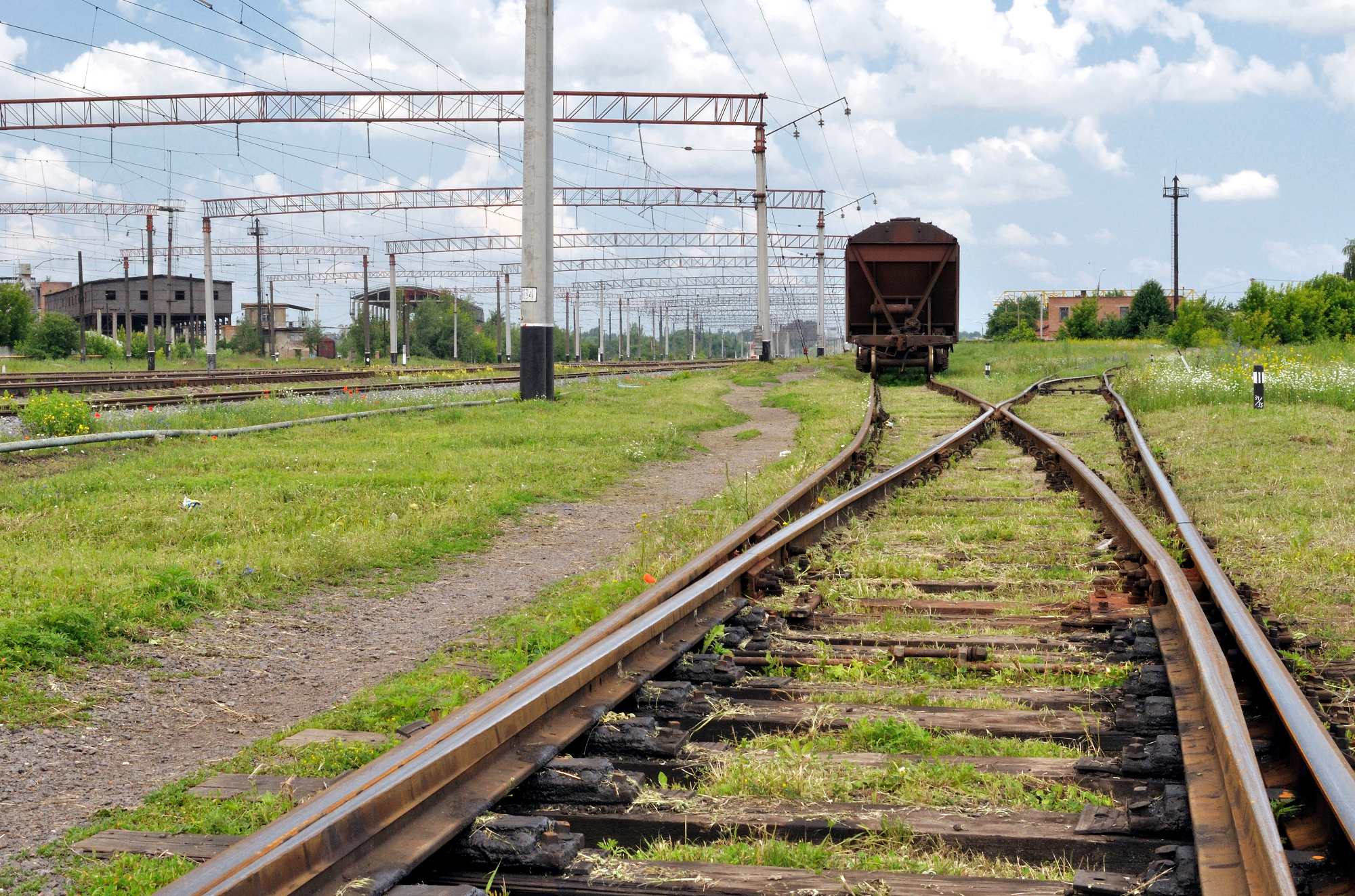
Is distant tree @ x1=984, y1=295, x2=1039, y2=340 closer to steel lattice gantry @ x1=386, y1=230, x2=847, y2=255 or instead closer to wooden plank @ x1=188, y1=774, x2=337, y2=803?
steel lattice gantry @ x1=386, y1=230, x2=847, y2=255

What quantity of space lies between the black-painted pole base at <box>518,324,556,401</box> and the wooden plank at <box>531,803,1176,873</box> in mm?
15804

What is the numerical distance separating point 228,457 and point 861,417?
26.3 ft

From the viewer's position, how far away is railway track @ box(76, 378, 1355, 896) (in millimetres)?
2352

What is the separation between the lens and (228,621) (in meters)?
5.60

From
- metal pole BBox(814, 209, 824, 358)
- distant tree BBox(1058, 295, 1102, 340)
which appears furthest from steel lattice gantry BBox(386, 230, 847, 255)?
distant tree BBox(1058, 295, 1102, 340)

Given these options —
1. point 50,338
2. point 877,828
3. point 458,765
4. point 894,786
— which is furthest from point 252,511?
point 50,338

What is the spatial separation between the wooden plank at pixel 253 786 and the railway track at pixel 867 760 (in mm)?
37

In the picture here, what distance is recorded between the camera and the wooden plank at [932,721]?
11.0 ft

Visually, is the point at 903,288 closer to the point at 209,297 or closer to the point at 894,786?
the point at 894,786

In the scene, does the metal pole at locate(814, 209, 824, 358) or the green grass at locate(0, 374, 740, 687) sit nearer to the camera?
the green grass at locate(0, 374, 740, 687)

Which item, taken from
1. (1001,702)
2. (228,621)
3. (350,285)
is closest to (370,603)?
(228,621)

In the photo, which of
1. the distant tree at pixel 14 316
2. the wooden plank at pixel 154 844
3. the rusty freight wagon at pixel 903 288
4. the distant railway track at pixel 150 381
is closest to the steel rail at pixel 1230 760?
the wooden plank at pixel 154 844

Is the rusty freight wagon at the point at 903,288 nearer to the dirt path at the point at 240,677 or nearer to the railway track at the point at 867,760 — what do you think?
the dirt path at the point at 240,677

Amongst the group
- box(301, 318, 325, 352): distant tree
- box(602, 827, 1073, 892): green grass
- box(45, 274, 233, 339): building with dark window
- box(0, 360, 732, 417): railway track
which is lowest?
box(602, 827, 1073, 892): green grass
